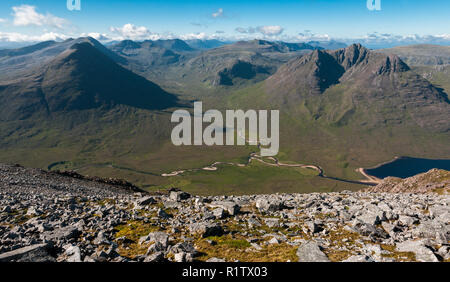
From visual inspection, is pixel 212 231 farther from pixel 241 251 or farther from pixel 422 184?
pixel 422 184

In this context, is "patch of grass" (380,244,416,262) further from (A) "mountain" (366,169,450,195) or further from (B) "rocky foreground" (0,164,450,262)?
(A) "mountain" (366,169,450,195)

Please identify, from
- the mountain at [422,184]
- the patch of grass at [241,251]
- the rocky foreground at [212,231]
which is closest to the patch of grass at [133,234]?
the rocky foreground at [212,231]

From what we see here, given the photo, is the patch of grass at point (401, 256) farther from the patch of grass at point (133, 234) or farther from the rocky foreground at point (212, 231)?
the patch of grass at point (133, 234)

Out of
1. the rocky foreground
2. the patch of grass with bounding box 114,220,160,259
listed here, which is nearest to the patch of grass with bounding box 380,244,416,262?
the rocky foreground

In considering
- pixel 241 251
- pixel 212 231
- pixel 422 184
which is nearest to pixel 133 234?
pixel 212 231

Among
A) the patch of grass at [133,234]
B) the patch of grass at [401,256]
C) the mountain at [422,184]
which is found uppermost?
the patch of grass at [401,256]

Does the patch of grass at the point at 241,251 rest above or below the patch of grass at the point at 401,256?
below

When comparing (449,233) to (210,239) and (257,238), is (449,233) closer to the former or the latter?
(257,238)

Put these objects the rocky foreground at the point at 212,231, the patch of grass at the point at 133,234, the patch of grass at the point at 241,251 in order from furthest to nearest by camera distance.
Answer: the patch of grass at the point at 133,234 < the patch of grass at the point at 241,251 < the rocky foreground at the point at 212,231
